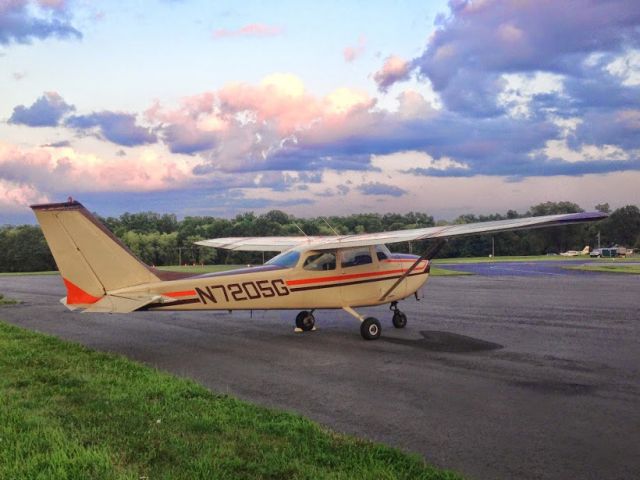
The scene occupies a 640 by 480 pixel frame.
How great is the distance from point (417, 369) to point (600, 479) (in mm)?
4310

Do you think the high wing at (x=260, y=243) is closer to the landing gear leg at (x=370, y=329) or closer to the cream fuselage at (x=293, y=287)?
the cream fuselage at (x=293, y=287)

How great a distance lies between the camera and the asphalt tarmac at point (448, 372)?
5.38 m

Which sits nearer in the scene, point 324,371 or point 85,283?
point 324,371

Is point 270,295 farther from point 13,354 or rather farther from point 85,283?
point 13,354

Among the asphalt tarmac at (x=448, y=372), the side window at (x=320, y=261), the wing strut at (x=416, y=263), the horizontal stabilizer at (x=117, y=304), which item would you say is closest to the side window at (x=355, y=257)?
the side window at (x=320, y=261)

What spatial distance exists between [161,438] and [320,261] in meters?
7.36

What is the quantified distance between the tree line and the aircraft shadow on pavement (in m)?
31.0

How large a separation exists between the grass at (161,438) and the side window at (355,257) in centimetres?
576

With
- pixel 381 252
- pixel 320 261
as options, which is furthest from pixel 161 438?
pixel 381 252

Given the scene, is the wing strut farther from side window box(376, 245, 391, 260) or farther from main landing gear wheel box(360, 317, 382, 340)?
main landing gear wheel box(360, 317, 382, 340)

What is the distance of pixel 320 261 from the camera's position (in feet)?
40.6

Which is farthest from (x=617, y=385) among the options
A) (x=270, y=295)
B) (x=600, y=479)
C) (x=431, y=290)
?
(x=431, y=290)

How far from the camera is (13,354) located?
32.5ft

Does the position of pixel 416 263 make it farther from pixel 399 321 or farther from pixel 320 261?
pixel 320 261
